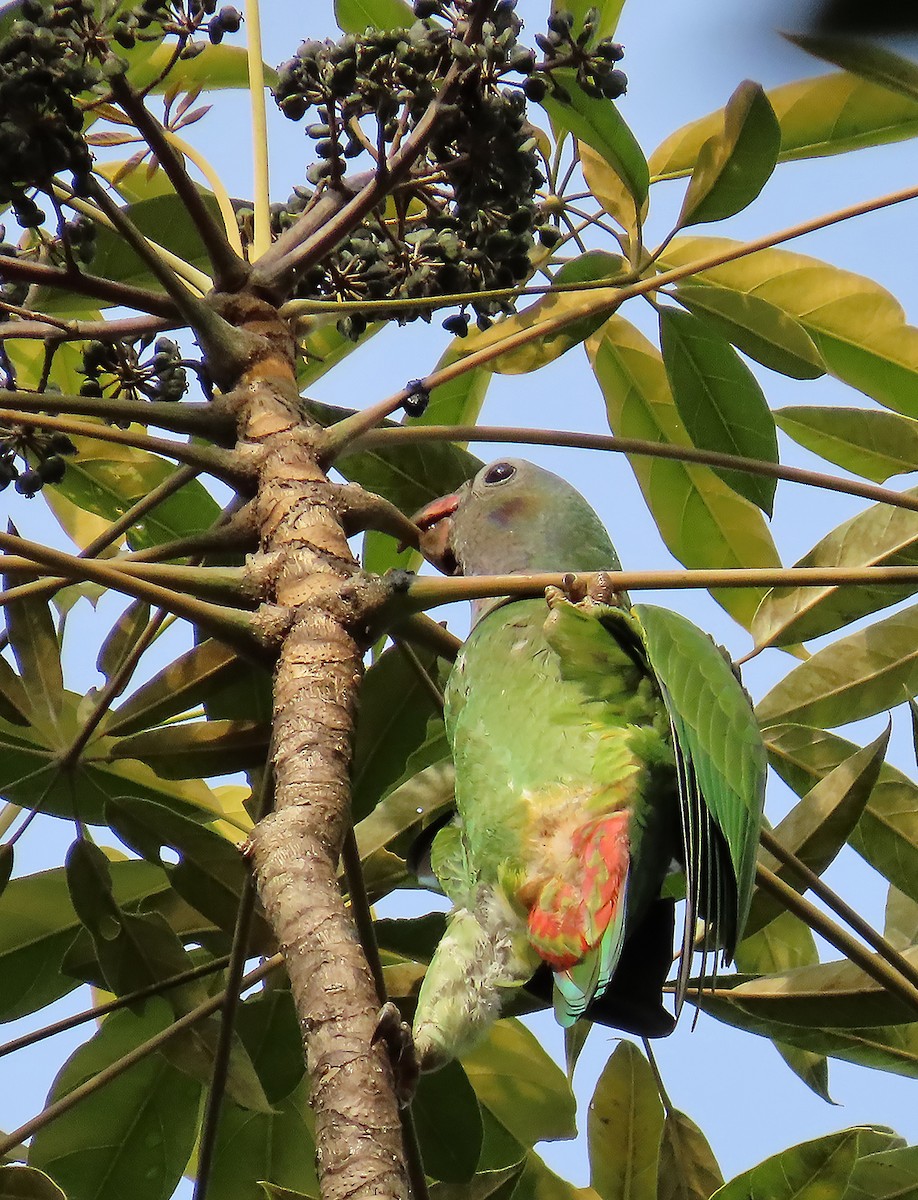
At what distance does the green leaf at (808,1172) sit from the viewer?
180cm

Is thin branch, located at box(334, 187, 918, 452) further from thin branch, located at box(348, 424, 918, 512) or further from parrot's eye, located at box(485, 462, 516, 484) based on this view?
parrot's eye, located at box(485, 462, 516, 484)

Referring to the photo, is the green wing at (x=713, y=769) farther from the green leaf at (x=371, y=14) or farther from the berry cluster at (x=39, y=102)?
the green leaf at (x=371, y=14)

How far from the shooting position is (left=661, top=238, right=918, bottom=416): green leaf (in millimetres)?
2426

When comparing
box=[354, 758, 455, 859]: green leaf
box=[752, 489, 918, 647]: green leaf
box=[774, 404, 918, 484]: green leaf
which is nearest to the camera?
box=[354, 758, 455, 859]: green leaf

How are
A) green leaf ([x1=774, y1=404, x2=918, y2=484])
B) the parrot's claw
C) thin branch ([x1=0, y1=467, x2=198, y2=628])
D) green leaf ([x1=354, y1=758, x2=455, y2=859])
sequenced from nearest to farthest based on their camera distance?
the parrot's claw, thin branch ([x1=0, y1=467, x2=198, y2=628]), green leaf ([x1=354, y1=758, x2=455, y2=859]), green leaf ([x1=774, y1=404, x2=918, y2=484])

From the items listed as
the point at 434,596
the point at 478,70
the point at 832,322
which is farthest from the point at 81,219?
the point at 832,322

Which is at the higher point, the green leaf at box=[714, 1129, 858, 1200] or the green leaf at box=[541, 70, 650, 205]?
the green leaf at box=[541, 70, 650, 205]

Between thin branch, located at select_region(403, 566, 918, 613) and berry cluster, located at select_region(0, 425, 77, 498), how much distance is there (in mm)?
686

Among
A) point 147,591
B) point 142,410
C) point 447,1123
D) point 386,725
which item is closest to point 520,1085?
point 447,1123

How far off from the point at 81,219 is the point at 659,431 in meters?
1.18

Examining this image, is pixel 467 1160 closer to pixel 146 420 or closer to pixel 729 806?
pixel 729 806

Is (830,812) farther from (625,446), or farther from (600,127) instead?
(600,127)

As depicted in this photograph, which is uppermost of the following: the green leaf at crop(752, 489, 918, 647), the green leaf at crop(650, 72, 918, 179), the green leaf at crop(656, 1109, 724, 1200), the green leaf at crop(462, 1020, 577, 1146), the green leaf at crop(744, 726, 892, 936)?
the green leaf at crop(650, 72, 918, 179)

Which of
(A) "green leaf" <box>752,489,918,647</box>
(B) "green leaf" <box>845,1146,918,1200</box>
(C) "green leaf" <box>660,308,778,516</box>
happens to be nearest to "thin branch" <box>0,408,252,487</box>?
(C) "green leaf" <box>660,308,778,516</box>
